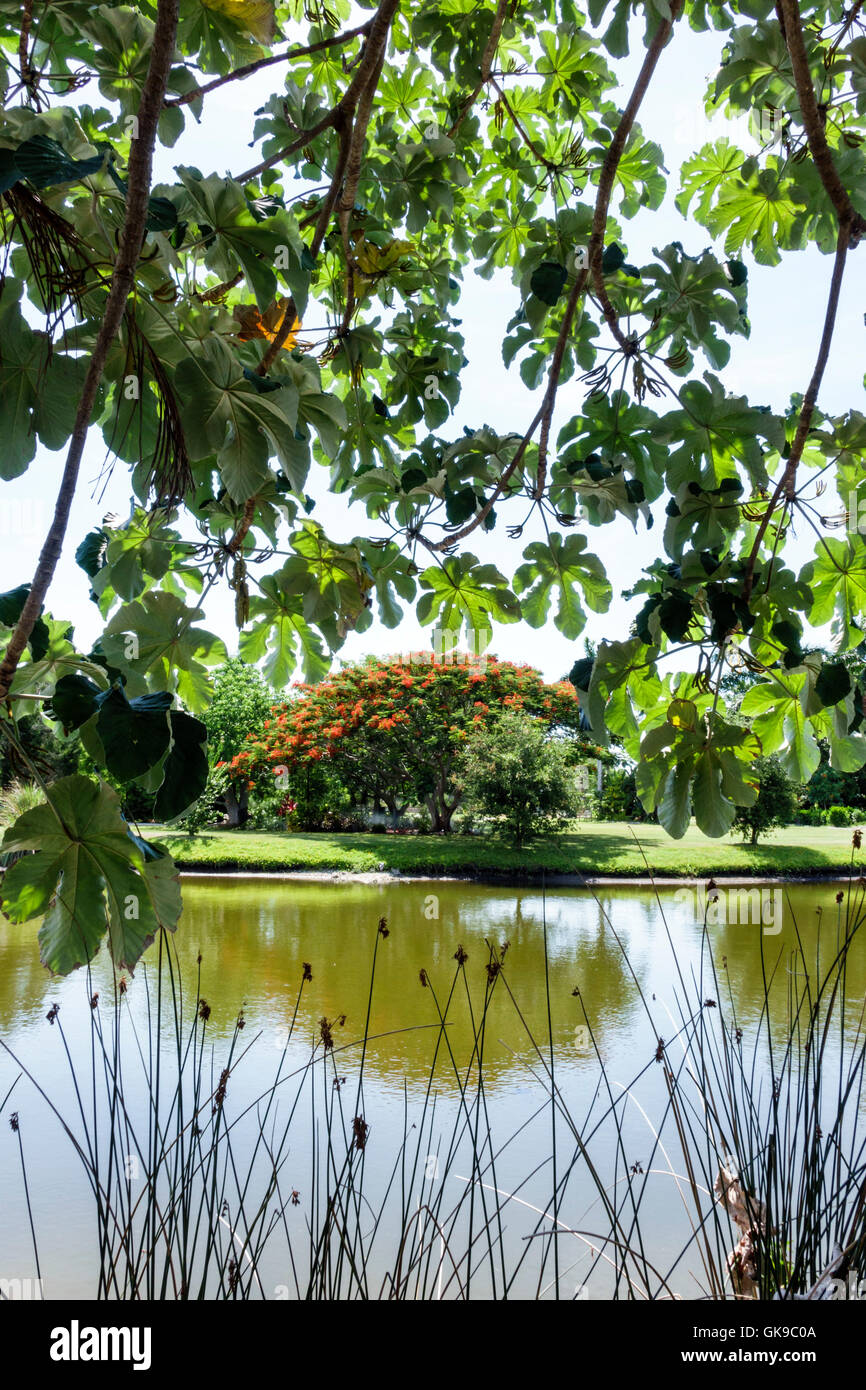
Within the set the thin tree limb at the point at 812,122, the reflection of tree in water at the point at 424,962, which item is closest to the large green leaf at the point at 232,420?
the thin tree limb at the point at 812,122

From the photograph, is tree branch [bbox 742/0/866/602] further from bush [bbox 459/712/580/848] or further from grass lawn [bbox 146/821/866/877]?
bush [bbox 459/712/580/848]

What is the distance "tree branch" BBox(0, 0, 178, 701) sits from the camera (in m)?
0.66

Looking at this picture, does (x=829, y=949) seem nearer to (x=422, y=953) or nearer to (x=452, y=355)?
(x=422, y=953)

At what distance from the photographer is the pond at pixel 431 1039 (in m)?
2.35

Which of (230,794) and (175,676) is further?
(230,794)

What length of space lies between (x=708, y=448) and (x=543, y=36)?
108 cm

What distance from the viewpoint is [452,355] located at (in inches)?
74.8

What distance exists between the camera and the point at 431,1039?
439 centimetres

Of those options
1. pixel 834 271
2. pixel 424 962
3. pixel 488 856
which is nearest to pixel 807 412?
pixel 834 271

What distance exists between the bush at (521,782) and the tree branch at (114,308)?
397 inches

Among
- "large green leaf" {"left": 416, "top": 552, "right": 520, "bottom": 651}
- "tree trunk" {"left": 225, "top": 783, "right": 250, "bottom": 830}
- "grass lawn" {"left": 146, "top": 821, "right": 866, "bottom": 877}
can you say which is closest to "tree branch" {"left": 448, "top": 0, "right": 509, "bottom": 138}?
"large green leaf" {"left": 416, "top": 552, "right": 520, "bottom": 651}

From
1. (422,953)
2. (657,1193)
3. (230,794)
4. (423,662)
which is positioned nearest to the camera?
(657,1193)

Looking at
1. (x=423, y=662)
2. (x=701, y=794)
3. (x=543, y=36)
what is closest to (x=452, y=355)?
(x=543, y=36)

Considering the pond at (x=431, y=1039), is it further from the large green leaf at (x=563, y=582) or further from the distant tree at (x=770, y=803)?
the distant tree at (x=770, y=803)
